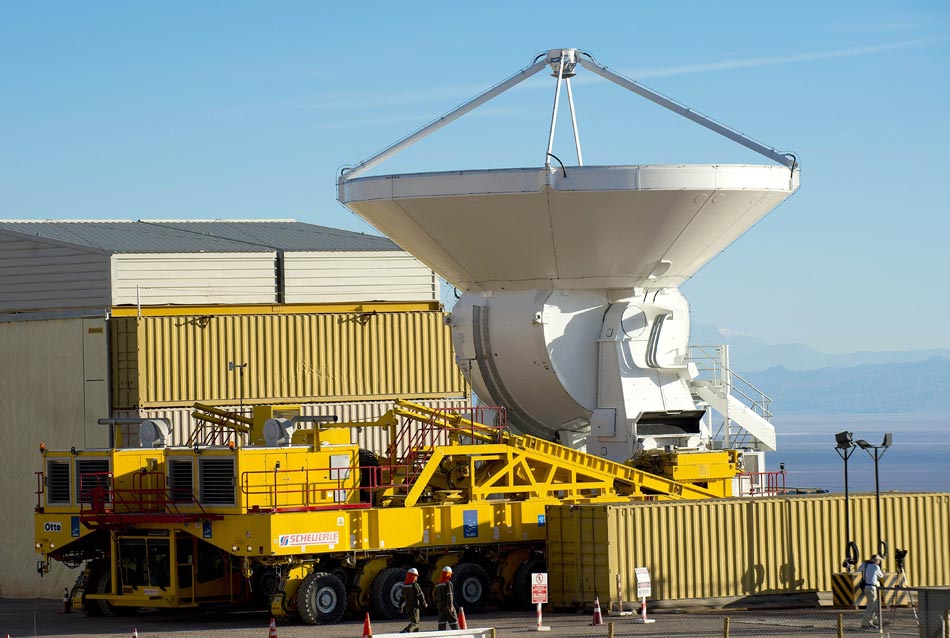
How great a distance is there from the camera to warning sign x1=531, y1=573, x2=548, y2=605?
30.0 m

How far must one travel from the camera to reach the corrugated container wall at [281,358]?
4206cm

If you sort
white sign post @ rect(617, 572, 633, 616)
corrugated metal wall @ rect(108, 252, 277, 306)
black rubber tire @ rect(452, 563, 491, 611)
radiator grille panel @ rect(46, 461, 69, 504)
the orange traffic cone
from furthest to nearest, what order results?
corrugated metal wall @ rect(108, 252, 277, 306) < radiator grille panel @ rect(46, 461, 69, 504) < black rubber tire @ rect(452, 563, 491, 611) < white sign post @ rect(617, 572, 633, 616) < the orange traffic cone

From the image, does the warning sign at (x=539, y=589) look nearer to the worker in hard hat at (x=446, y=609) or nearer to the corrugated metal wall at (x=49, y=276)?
the worker in hard hat at (x=446, y=609)

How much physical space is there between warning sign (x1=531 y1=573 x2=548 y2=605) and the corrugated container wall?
14.6 m

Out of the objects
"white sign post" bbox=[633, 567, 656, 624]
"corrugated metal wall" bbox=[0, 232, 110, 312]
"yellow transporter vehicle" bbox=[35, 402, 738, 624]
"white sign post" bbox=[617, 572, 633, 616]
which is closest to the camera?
"white sign post" bbox=[633, 567, 656, 624]

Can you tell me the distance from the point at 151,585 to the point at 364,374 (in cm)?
1385

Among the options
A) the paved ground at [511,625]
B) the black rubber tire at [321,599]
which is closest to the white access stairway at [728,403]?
the paved ground at [511,625]

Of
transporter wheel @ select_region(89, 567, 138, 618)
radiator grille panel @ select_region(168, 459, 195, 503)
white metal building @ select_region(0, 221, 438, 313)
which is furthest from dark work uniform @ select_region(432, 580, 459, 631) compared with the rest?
white metal building @ select_region(0, 221, 438, 313)

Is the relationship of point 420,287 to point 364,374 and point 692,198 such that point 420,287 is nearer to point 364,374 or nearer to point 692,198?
point 364,374

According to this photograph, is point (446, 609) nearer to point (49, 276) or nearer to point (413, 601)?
point (413, 601)

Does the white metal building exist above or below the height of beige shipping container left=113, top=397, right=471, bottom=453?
above

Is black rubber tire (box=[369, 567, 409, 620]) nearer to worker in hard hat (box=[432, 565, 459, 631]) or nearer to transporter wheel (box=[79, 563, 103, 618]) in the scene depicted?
worker in hard hat (box=[432, 565, 459, 631])

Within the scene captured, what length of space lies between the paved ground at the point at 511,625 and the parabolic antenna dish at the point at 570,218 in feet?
23.3

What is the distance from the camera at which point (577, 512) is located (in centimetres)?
3241
